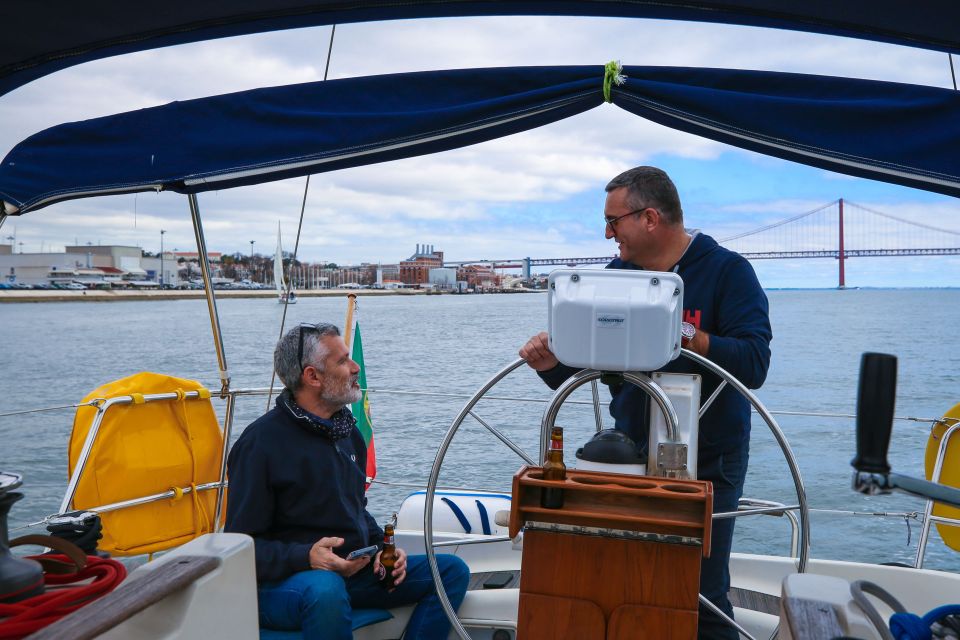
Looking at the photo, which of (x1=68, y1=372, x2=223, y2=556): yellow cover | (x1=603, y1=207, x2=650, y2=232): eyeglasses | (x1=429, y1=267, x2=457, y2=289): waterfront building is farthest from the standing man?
(x1=429, y1=267, x2=457, y2=289): waterfront building

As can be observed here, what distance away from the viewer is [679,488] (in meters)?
1.46

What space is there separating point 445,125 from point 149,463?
135cm

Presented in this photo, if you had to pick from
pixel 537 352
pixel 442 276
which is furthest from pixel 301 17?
pixel 442 276

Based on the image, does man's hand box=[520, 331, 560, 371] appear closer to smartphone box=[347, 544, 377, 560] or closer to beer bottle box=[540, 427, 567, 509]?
beer bottle box=[540, 427, 567, 509]

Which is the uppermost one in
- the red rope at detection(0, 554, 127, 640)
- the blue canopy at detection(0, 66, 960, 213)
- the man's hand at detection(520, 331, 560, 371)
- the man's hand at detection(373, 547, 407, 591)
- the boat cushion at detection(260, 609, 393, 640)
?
the blue canopy at detection(0, 66, 960, 213)

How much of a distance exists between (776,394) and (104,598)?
1664cm

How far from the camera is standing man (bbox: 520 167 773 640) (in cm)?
185

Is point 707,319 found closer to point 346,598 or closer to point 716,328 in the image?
point 716,328

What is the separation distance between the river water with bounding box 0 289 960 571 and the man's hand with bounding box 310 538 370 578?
1.08 meters

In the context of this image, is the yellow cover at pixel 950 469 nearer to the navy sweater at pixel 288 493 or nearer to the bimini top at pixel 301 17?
the bimini top at pixel 301 17

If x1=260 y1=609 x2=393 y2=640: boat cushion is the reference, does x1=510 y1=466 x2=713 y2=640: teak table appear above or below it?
above

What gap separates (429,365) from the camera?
1831 cm

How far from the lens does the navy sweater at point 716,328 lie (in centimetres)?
186

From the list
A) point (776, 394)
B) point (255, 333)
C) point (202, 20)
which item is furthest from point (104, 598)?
point (255, 333)
